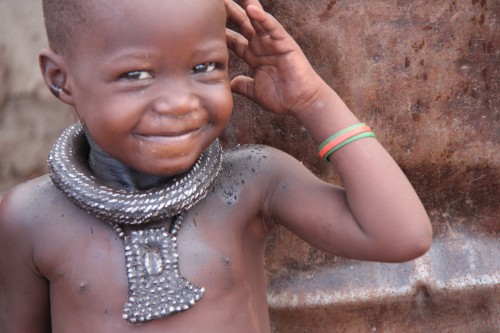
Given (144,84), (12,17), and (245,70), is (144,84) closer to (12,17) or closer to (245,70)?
(245,70)

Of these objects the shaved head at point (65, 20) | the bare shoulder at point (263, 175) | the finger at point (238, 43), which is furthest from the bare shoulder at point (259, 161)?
the shaved head at point (65, 20)

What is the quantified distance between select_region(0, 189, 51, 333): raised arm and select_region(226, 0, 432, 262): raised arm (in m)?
0.55

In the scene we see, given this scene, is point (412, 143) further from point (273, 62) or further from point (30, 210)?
point (30, 210)

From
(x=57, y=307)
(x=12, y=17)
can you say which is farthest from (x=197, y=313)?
(x=12, y=17)

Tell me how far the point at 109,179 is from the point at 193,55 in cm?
40

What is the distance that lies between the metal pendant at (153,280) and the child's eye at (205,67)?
354mm

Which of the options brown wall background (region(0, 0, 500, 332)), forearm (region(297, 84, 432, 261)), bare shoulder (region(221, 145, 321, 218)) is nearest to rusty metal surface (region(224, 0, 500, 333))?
brown wall background (region(0, 0, 500, 332))

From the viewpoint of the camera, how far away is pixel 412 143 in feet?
6.27

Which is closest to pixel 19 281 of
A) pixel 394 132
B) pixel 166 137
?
pixel 166 137

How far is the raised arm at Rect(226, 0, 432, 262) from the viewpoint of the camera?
4.68 ft

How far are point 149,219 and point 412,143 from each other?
82 cm

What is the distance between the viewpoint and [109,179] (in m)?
1.55

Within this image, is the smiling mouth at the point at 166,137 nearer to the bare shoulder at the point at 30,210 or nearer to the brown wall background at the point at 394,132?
the bare shoulder at the point at 30,210

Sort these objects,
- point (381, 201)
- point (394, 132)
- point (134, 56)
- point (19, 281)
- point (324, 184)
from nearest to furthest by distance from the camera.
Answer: point (134, 56), point (381, 201), point (324, 184), point (19, 281), point (394, 132)
